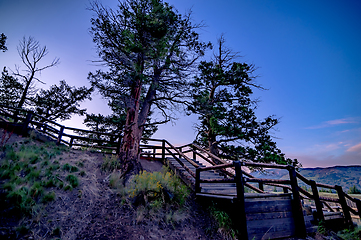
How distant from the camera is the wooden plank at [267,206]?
4723 millimetres

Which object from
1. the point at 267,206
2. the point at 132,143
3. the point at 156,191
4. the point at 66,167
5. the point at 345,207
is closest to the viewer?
the point at 267,206

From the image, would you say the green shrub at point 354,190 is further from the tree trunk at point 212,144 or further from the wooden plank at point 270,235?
the wooden plank at point 270,235

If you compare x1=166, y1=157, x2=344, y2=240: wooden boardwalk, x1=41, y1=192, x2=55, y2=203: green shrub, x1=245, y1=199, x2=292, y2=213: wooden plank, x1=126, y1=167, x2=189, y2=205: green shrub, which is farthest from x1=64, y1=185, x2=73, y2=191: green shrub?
x1=245, y1=199, x2=292, y2=213: wooden plank

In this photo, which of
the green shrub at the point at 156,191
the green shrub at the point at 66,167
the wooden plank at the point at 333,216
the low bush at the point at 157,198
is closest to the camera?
the low bush at the point at 157,198

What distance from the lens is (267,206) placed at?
4.91 metres

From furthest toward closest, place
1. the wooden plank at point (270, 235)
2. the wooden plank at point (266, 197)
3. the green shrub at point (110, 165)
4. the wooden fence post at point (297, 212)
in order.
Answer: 1. the green shrub at point (110, 165)
2. the wooden plank at point (266, 197)
3. the wooden fence post at point (297, 212)
4. the wooden plank at point (270, 235)

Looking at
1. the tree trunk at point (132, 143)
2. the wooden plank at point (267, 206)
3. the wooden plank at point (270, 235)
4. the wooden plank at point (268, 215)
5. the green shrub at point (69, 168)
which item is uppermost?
the tree trunk at point (132, 143)

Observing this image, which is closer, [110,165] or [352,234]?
[352,234]

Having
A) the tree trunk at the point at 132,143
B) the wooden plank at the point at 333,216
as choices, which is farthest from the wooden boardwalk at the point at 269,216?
the tree trunk at the point at 132,143

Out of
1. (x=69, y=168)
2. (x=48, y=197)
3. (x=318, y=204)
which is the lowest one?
(x=318, y=204)

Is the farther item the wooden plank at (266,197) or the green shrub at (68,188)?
the green shrub at (68,188)

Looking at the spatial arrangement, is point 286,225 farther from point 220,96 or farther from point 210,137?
point 220,96

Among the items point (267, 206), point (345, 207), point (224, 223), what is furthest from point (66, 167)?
point (345, 207)

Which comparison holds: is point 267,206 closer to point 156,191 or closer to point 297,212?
point 297,212
